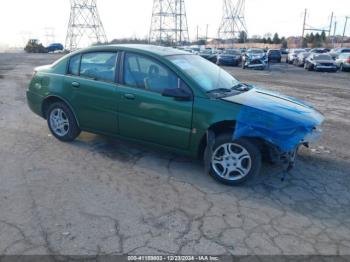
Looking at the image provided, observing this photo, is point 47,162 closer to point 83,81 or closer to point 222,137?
point 83,81

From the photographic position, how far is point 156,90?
14.6 ft

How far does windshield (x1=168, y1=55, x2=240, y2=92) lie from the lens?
4410 mm

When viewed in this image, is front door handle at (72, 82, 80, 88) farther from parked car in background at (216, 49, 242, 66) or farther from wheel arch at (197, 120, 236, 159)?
parked car in background at (216, 49, 242, 66)

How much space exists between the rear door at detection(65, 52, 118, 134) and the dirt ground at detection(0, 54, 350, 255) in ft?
1.66

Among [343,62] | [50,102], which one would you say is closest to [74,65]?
[50,102]

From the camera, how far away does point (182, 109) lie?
13.9 ft

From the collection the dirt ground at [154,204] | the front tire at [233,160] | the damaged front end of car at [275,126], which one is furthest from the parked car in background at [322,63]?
the front tire at [233,160]

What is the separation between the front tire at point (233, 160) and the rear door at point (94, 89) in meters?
1.57

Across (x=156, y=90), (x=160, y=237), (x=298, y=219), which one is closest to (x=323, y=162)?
(x=298, y=219)

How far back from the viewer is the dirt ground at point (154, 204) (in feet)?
9.86

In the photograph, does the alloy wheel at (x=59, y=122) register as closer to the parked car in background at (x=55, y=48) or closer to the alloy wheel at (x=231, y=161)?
the alloy wheel at (x=231, y=161)

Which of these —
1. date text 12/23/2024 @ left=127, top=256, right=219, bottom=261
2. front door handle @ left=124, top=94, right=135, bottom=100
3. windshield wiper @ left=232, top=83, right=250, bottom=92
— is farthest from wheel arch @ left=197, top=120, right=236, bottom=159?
date text 12/23/2024 @ left=127, top=256, right=219, bottom=261

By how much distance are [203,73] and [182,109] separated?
76 cm

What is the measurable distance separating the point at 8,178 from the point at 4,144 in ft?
Result: 4.89
